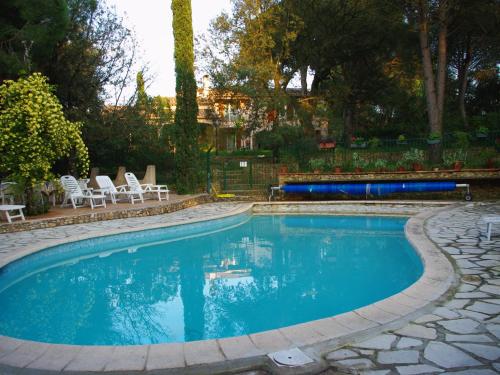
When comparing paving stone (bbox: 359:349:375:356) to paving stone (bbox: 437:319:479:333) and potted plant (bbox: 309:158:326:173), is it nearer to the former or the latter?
paving stone (bbox: 437:319:479:333)

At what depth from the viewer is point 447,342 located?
9.69 ft

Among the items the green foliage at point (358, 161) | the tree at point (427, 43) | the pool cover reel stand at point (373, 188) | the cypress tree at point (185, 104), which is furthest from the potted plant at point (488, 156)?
the cypress tree at point (185, 104)

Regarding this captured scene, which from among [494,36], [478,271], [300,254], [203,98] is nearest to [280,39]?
[203,98]

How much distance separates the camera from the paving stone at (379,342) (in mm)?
2942

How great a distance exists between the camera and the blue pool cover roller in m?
12.0

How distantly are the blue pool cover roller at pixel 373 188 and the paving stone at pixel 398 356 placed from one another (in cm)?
1017

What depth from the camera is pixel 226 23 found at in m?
20.6

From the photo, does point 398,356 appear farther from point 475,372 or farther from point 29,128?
point 29,128

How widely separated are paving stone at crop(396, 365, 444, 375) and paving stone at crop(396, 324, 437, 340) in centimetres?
49

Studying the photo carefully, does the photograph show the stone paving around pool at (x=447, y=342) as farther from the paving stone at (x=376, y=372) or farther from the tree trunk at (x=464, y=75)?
the tree trunk at (x=464, y=75)

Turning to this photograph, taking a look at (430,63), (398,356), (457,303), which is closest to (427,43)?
(430,63)

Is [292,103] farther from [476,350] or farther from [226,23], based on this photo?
[476,350]

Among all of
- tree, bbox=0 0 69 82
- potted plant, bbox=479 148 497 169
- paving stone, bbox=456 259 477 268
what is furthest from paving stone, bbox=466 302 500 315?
tree, bbox=0 0 69 82

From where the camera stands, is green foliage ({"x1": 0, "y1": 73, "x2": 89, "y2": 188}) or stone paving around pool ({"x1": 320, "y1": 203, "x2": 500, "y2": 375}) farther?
green foliage ({"x1": 0, "y1": 73, "x2": 89, "y2": 188})
